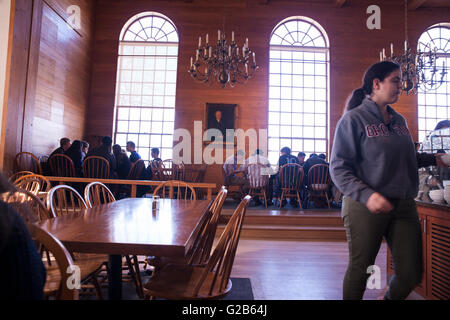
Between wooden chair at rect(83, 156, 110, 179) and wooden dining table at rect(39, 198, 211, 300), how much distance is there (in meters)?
3.03

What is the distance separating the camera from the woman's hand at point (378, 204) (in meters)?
1.14

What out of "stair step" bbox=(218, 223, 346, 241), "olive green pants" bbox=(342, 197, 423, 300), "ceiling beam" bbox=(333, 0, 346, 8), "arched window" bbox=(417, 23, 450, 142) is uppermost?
"ceiling beam" bbox=(333, 0, 346, 8)

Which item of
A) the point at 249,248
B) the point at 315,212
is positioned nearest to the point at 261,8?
the point at 315,212

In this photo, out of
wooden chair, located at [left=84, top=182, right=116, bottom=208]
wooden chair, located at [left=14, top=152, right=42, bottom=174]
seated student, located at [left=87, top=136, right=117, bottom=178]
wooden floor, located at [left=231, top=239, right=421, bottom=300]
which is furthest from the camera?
seated student, located at [left=87, top=136, right=117, bottom=178]

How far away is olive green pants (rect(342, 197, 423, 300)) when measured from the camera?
1215 mm

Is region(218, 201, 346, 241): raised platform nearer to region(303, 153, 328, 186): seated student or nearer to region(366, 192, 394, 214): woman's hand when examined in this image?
region(303, 153, 328, 186): seated student

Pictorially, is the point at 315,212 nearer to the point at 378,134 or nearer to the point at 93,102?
the point at 378,134

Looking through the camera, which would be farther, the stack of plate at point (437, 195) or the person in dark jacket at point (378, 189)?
the stack of plate at point (437, 195)

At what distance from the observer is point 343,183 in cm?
127

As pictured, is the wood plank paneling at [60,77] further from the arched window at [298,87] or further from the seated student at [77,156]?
the arched window at [298,87]

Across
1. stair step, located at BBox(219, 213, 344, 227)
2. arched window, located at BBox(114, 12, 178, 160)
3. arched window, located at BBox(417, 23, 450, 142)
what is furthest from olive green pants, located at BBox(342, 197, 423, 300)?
arched window, located at BBox(417, 23, 450, 142)

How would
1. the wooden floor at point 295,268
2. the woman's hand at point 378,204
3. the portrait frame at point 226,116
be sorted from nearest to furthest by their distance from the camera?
1. the woman's hand at point 378,204
2. the wooden floor at point 295,268
3. the portrait frame at point 226,116

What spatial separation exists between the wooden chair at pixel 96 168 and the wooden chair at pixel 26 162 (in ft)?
2.60

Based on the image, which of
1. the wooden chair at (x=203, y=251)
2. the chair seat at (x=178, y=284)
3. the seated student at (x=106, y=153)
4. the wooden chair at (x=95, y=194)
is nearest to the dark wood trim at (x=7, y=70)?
the seated student at (x=106, y=153)
